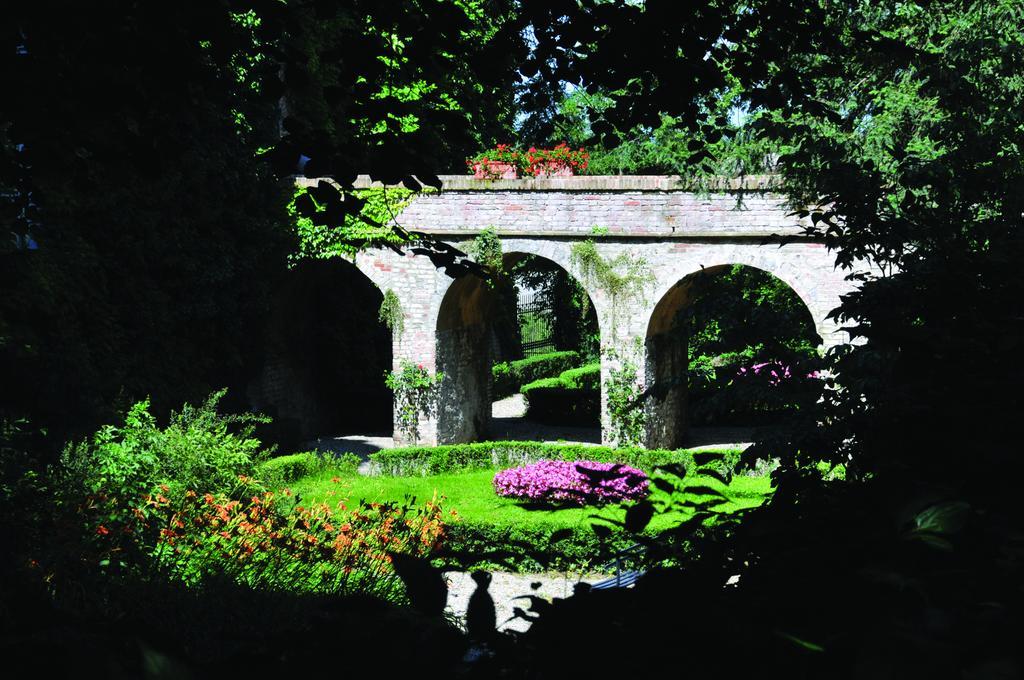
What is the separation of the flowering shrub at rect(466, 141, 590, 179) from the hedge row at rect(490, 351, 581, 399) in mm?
7066

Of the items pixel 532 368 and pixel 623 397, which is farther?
pixel 532 368

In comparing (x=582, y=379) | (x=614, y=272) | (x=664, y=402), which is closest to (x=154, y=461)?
(x=614, y=272)

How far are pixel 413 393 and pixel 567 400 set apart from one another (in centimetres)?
428

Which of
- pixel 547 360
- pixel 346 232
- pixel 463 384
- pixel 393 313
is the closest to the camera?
pixel 346 232

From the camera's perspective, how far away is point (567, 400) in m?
19.6

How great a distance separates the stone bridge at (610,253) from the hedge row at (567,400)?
2.79 metres

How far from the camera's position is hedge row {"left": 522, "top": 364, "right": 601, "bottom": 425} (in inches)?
767

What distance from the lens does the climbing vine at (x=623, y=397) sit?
50.0 ft

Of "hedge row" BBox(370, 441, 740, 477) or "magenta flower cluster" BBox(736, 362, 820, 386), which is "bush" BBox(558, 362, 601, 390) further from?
"magenta flower cluster" BBox(736, 362, 820, 386)

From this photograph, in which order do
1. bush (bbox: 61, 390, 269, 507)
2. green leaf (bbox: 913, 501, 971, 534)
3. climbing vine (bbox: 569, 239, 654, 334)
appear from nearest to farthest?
green leaf (bbox: 913, 501, 971, 534), bush (bbox: 61, 390, 269, 507), climbing vine (bbox: 569, 239, 654, 334)

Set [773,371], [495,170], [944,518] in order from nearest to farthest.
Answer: [944,518], [773,371], [495,170]

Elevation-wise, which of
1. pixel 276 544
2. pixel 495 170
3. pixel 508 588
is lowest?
pixel 508 588

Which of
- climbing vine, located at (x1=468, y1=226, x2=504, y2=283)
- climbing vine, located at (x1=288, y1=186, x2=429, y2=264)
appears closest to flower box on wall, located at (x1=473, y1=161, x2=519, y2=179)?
climbing vine, located at (x1=468, y1=226, x2=504, y2=283)

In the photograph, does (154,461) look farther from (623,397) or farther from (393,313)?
(623,397)
